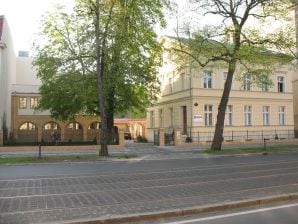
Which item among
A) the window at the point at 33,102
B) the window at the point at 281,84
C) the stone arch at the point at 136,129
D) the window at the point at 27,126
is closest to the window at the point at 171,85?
the stone arch at the point at 136,129

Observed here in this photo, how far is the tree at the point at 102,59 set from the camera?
30391mm

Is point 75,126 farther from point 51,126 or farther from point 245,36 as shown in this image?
point 245,36

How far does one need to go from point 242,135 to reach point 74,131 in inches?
766

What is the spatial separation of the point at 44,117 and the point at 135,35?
24161 mm

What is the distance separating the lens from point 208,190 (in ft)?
40.2

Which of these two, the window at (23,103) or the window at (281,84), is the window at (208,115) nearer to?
the window at (281,84)

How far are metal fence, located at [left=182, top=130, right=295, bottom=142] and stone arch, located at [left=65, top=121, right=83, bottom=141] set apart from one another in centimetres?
1440

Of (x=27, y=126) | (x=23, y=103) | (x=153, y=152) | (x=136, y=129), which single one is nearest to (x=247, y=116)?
(x=153, y=152)

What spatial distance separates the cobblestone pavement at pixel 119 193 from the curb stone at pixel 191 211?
288mm

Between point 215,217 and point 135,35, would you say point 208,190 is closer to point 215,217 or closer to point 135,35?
point 215,217

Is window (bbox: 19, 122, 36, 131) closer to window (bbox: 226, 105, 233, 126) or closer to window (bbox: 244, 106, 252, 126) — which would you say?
window (bbox: 226, 105, 233, 126)

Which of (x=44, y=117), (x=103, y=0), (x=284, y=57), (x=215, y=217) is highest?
(x=103, y=0)

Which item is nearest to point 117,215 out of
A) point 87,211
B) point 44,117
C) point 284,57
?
point 87,211

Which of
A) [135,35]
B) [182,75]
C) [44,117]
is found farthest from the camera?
[44,117]
